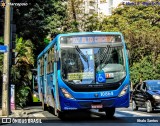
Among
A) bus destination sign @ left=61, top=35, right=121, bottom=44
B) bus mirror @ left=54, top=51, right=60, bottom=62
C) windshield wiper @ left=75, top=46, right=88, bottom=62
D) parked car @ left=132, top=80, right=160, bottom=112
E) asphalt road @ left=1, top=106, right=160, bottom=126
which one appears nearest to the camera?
asphalt road @ left=1, top=106, right=160, bottom=126

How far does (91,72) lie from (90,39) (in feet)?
4.24

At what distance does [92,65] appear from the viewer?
1476cm

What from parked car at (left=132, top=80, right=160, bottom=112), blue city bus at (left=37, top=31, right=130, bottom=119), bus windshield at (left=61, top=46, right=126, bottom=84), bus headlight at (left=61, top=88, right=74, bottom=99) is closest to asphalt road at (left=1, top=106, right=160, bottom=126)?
blue city bus at (left=37, top=31, right=130, bottom=119)

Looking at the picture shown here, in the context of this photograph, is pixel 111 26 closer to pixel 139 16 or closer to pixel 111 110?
pixel 139 16

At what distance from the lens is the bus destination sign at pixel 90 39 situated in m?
15.2

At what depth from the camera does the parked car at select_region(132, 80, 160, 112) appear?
65.7 feet

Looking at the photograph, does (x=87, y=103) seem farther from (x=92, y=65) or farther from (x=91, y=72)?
(x=92, y=65)

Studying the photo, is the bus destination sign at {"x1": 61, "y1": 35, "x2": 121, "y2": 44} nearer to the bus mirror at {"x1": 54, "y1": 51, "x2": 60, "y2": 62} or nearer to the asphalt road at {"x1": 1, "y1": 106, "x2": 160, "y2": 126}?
the bus mirror at {"x1": 54, "y1": 51, "x2": 60, "y2": 62}

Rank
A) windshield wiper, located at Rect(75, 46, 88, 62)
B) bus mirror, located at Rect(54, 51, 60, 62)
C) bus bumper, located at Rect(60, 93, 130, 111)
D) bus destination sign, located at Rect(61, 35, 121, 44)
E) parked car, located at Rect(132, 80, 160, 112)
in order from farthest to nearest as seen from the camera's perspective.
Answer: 1. parked car, located at Rect(132, 80, 160, 112)
2. bus destination sign, located at Rect(61, 35, 121, 44)
3. bus mirror, located at Rect(54, 51, 60, 62)
4. windshield wiper, located at Rect(75, 46, 88, 62)
5. bus bumper, located at Rect(60, 93, 130, 111)

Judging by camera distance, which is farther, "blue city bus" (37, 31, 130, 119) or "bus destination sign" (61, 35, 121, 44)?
"bus destination sign" (61, 35, 121, 44)

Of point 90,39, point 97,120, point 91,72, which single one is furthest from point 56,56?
point 97,120

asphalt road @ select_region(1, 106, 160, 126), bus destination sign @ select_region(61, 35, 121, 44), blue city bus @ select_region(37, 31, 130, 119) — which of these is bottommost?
asphalt road @ select_region(1, 106, 160, 126)

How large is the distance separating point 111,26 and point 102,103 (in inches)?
1443

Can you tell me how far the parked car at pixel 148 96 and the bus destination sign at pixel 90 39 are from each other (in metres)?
5.74
